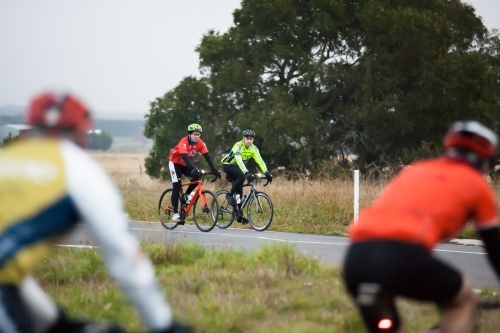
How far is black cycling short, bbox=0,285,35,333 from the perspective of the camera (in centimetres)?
320

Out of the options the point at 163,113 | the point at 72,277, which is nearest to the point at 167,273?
the point at 72,277

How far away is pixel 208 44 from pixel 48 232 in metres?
38.8

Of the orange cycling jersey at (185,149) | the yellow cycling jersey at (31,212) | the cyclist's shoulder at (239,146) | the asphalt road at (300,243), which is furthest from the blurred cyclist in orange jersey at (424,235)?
the cyclist's shoulder at (239,146)

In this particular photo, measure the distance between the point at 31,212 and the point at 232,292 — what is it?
4.57 metres

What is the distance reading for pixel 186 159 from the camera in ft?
56.9

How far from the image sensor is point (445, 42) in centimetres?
3775

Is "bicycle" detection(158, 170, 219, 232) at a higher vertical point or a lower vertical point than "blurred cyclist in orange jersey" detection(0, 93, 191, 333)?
lower

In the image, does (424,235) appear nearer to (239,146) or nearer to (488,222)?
(488,222)

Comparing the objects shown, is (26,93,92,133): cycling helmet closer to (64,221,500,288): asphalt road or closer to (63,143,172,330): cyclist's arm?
(63,143,172,330): cyclist's arm

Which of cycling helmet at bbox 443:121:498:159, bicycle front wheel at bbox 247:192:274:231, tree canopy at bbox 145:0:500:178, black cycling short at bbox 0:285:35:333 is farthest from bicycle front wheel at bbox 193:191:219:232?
tree canopy at bbox 145:0:500:178

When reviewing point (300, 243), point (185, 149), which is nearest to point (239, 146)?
point (185, 149)

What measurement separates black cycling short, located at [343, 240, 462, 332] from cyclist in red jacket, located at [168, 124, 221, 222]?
13.2m

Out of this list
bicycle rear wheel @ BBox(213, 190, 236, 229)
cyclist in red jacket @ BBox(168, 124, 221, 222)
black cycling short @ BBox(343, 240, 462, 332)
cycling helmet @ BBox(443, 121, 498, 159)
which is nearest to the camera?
black cycling short @ BBox(343, 240, 462, 332)

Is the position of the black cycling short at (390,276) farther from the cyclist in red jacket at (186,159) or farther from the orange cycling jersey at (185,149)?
the orange cycling jersey at (185,149)
